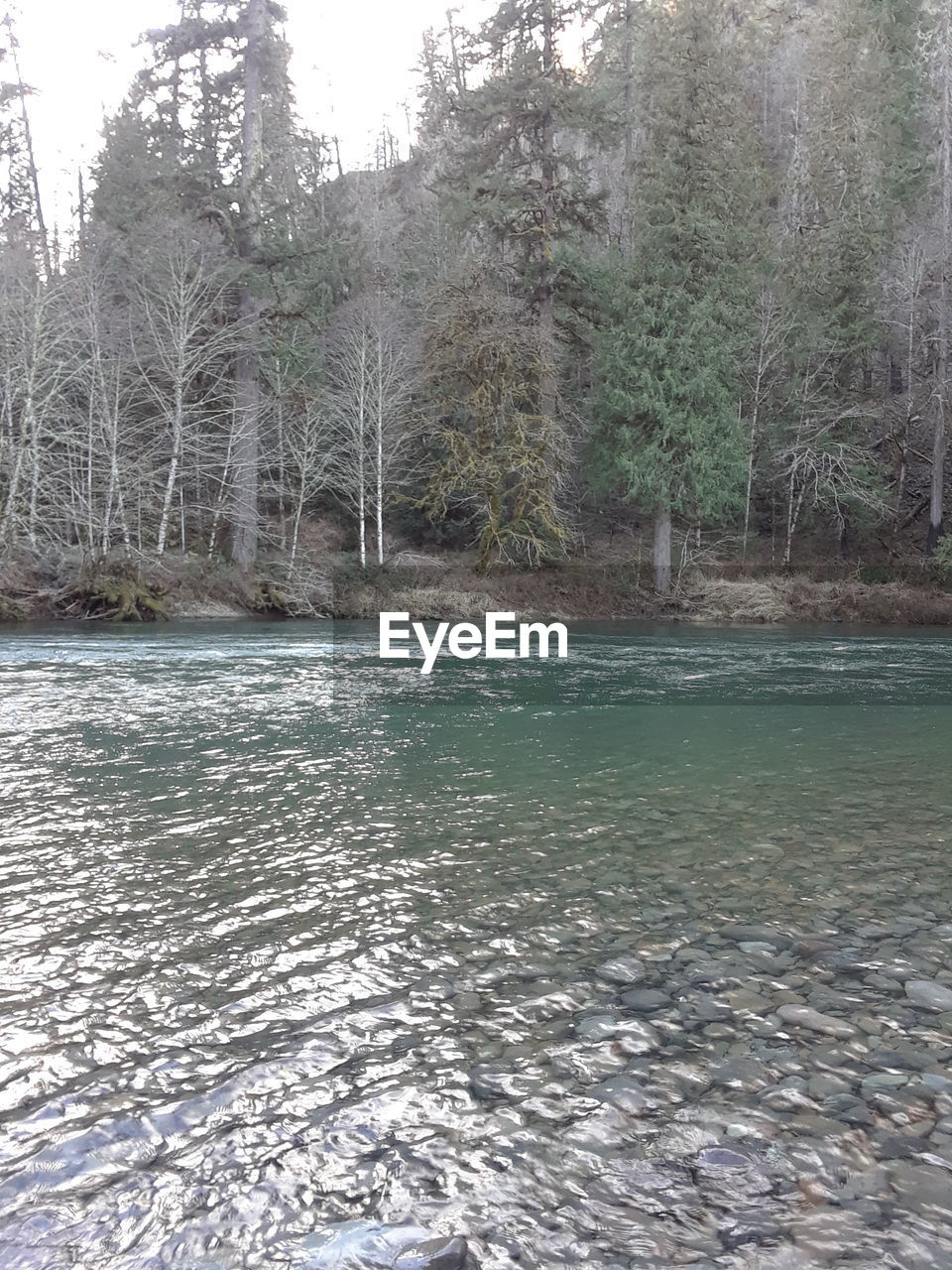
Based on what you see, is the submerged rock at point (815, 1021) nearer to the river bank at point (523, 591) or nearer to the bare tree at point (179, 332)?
the river bank at point (523, 591)

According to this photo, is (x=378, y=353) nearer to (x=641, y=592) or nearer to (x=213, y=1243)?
(x=641, y=592)

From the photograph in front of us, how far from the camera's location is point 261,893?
518cm

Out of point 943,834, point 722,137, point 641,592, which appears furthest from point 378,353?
point 943,834

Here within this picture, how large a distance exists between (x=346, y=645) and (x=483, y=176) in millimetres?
17759

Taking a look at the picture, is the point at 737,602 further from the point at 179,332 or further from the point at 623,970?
the point at 623,970

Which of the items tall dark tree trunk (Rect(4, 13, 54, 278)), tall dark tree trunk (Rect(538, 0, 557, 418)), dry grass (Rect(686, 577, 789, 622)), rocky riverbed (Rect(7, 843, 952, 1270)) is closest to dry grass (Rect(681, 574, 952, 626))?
dry grass (Rect(686, 577, 789, 622))

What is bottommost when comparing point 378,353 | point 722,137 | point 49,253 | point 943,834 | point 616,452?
point 943,834

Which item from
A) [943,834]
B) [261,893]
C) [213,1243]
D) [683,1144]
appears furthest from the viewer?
[943,834]

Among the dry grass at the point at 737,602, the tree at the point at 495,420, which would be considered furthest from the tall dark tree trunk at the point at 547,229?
the dry grass at the point at 737,602

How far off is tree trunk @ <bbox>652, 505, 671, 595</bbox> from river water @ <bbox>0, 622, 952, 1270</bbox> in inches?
797

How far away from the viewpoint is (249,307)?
2941cm

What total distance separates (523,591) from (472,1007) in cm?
2431

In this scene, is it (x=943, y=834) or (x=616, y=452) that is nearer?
(x=943, y=834)

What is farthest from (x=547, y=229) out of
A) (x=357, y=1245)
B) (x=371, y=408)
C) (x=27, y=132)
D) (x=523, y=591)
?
(x=357, y=1245)
